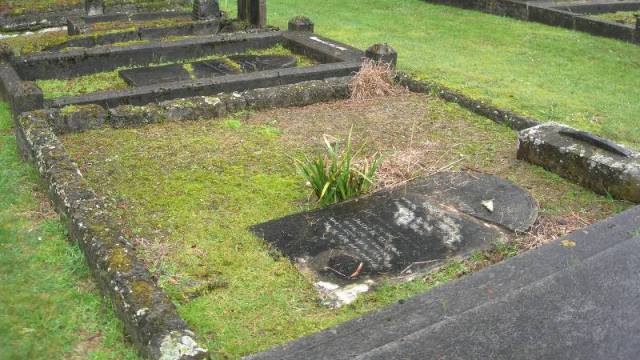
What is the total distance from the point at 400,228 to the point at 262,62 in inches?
178

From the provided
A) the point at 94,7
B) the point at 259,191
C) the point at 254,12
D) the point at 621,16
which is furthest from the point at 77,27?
the point at 621,16

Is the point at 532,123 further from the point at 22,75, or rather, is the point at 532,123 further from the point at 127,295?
the point at 22,75

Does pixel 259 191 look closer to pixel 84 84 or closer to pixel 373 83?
pixel 373 83

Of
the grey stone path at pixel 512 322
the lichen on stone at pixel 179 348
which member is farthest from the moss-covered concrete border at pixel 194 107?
the grey stone path at pixel 512 322

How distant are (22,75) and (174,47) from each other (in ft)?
6.33

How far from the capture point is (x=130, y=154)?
5652 millimetres

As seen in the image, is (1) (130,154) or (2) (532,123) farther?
(2) (532,123)

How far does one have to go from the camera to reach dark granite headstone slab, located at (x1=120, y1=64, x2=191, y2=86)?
7.46 meters

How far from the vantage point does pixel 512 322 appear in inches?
99.3

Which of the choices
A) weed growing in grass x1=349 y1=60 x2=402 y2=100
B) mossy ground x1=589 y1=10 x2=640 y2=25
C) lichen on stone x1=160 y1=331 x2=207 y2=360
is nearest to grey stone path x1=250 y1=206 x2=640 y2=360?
lichen on stone x1=160 y1=331 x2=207 y2=360

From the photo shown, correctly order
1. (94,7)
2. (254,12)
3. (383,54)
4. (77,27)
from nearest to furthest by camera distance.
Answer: (383,54), (77,27), (254,12), (94,7)

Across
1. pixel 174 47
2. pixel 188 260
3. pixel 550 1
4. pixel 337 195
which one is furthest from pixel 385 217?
pixel 550 1

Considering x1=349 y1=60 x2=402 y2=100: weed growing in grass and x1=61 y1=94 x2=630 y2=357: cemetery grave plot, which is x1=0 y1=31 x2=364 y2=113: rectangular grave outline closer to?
x1=349 y1=60 x2=402 y2=100: weed growing in grass

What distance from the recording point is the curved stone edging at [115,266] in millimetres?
3064
